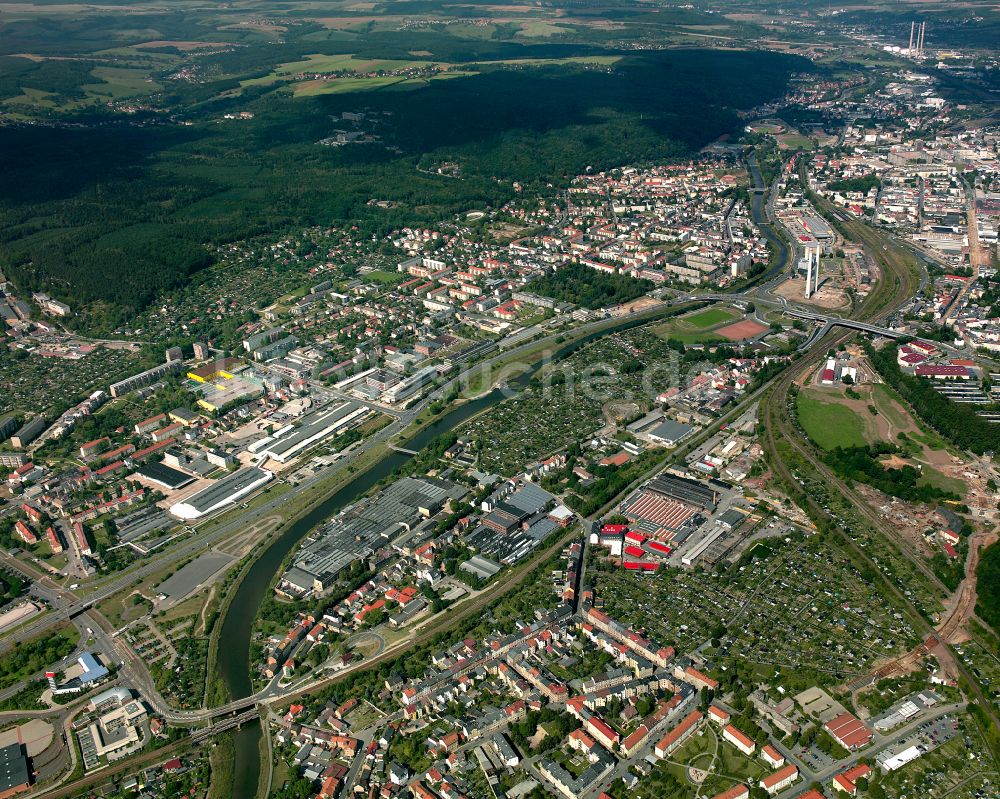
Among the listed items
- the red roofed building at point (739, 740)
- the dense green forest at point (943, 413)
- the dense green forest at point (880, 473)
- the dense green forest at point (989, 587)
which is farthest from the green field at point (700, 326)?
the red roofed building at point (739, 740)

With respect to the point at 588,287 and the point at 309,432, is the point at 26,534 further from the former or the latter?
the point at 588,287

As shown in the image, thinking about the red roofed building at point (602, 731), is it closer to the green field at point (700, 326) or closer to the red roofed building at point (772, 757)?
the red roofed building at point (772, 757)

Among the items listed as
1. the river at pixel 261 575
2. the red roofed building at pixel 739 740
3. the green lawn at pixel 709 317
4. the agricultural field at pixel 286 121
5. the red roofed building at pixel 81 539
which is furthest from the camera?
the agricultural field at pixel 286 121

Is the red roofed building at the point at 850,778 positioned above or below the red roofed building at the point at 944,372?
below

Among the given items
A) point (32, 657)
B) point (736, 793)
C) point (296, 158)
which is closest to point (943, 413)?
point (736, 793)

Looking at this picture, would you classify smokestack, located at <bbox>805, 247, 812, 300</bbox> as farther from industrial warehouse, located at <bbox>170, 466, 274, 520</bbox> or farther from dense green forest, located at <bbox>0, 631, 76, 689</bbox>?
dense green forest, located at <bbox>0, 631, 76, 689</bbox>

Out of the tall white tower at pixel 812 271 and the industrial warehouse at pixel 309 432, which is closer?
the industrial warehouse at pixel 309 432

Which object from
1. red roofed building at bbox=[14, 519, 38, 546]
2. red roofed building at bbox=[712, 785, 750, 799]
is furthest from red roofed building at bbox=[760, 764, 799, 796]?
red roofed building at bbox=[14, 519, 38, 546]

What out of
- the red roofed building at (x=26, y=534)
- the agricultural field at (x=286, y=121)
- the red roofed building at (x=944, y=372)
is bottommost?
the red roofed building at (x=26, y=534)
